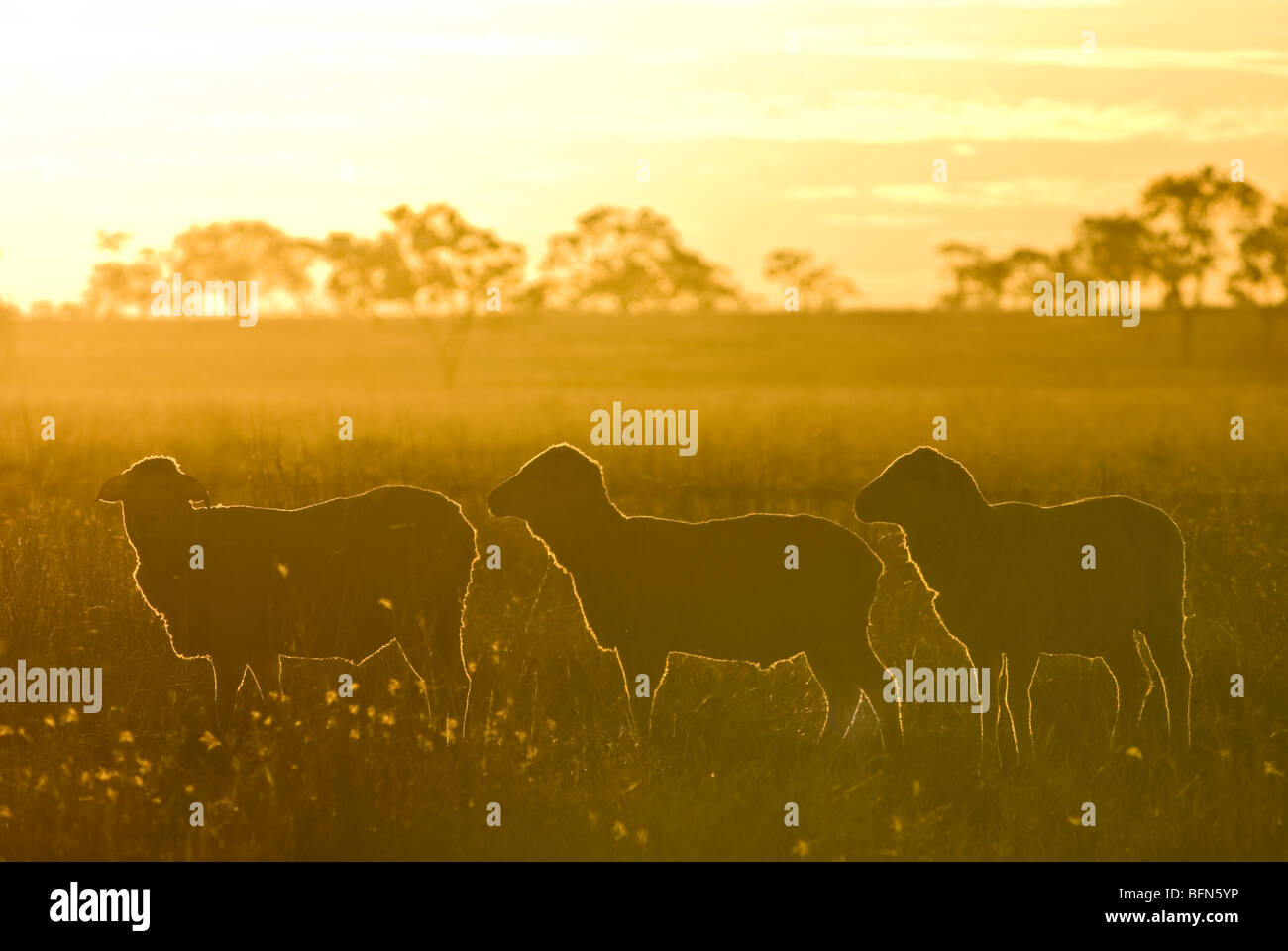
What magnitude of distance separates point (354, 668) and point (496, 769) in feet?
5.01

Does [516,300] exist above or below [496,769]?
above

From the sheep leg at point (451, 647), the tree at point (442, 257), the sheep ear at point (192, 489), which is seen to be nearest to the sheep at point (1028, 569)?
the sheep leg at point (451, 647)

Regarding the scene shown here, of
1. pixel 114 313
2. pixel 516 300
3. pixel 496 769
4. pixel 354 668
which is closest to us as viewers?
pixel 496 769

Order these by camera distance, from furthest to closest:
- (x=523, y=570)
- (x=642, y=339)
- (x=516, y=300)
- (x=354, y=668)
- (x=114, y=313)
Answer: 1. (x=114, y=313)
2. (x=642, y=339)
3. (x=516, y=300)
4. (x=523, y=570)
5. (x=354, y=668)

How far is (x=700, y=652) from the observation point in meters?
6.35

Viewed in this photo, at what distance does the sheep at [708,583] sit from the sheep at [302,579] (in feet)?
1.79

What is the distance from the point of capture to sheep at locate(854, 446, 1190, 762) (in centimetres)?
618

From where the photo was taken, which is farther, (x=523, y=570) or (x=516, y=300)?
(x=516, y=300)

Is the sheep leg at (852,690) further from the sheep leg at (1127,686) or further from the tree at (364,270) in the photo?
the tree at (364,270)

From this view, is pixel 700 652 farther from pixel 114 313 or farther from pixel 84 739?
pixel 114 313

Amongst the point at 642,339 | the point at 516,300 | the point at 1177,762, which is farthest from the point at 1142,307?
the point at 1177,762

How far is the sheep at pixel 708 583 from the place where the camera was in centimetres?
621

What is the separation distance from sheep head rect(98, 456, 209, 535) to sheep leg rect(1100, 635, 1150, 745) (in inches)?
188

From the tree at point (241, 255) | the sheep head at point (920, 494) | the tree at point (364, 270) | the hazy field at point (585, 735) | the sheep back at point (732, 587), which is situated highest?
the tree at point (241, 255)
